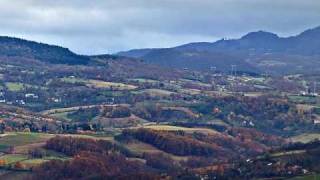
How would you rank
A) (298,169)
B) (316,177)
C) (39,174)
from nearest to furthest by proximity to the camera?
(316,177), (298,169), (39,174)

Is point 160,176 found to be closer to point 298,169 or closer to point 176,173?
point 176,173

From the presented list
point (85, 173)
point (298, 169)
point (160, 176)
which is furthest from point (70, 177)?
point (298, 169)

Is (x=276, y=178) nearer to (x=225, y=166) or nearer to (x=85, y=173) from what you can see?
(x=225, y=166)

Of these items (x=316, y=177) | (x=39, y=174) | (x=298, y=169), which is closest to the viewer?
(x=316, y=177)

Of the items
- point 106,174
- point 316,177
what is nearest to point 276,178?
point 316,177

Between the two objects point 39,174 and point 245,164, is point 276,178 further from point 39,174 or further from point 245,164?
point 39,174

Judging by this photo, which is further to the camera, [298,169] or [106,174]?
[106,174]

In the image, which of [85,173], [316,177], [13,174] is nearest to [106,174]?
[85,173]

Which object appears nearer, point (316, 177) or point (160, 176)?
point (316, 177)
